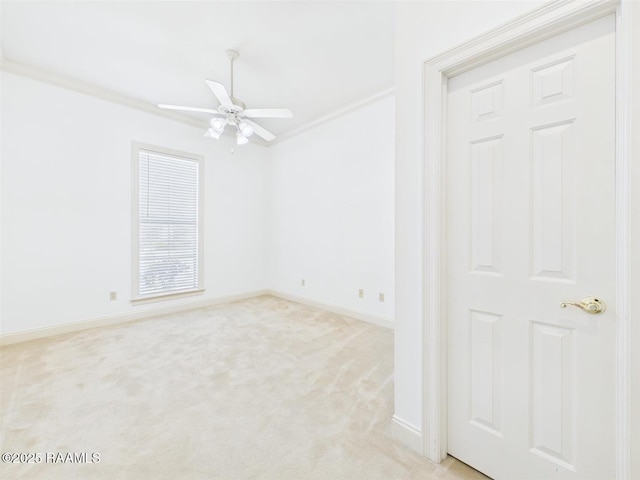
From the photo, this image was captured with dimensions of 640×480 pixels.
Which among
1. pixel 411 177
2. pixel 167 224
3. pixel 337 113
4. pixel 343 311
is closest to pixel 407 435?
pixel 411 177

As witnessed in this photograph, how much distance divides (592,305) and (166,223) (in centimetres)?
460

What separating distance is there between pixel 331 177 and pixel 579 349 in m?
3.55

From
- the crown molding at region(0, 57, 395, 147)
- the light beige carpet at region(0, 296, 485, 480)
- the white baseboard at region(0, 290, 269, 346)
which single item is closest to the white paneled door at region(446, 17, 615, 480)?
the light beige carpet at region(0, 296, 485, 480)

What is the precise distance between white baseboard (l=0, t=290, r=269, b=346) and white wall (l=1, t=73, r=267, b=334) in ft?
0.20

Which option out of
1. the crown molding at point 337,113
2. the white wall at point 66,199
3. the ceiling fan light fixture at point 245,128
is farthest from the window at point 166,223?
the ceiling fan light fixture at point 245,128

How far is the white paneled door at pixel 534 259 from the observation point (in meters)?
1.09

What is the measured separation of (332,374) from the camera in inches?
94.3

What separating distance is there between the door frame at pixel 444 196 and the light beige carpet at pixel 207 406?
477 millimetres

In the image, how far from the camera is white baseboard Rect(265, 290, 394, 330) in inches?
141

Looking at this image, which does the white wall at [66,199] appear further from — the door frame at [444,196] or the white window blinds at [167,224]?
the door frame at [444,196]

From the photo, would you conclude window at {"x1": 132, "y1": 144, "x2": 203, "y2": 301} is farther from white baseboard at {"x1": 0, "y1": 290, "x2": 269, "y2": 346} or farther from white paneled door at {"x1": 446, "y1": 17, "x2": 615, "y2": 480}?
white paneled door at {"x1": 446, "y1": 17, "x2": 615, "y2": 480}

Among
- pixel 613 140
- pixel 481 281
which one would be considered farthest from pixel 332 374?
pixel 613 140

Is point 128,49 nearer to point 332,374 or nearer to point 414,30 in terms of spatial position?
point 414,30

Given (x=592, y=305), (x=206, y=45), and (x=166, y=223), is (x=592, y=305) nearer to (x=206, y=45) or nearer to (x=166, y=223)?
(x=206, y=45)
